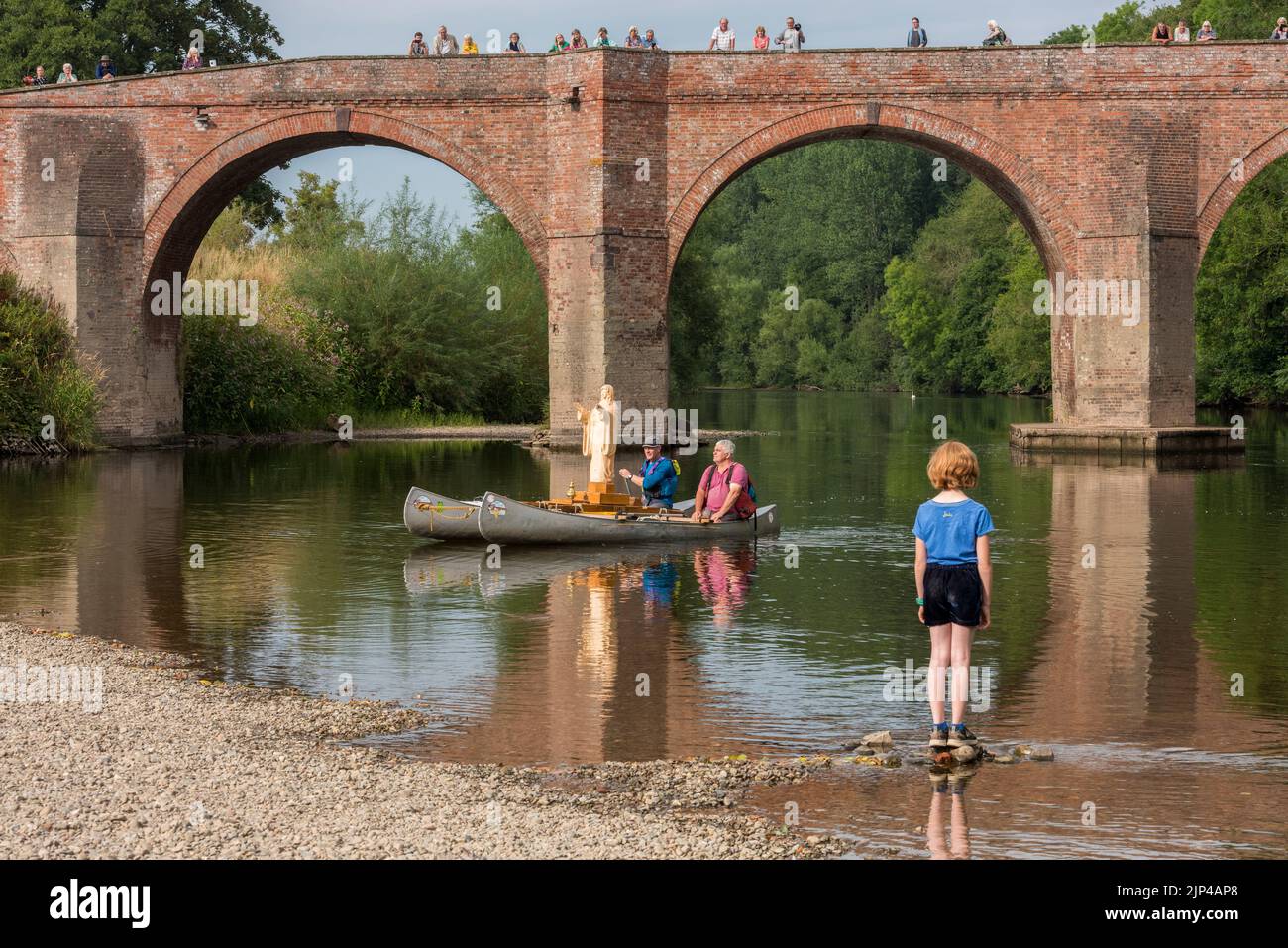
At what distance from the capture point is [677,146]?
2625 centimetres

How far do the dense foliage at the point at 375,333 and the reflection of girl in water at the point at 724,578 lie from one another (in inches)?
718

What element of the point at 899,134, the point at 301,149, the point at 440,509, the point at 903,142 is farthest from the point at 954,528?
the point at 301,149

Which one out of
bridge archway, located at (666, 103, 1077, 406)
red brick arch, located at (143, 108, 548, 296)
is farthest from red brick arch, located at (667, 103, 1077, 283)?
red brick arch, located at (143, 108, 548, 296)

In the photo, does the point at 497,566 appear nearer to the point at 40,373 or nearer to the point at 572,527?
the point at 572,527

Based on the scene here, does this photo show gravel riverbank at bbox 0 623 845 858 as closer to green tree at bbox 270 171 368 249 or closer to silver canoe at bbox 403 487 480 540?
silver canoe at bbox 403 487 480 540

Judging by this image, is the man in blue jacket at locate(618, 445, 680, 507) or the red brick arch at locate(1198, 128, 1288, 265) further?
the red brick arch at locate(1198, 128, 1288, 265)

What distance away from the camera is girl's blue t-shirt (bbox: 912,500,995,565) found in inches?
279

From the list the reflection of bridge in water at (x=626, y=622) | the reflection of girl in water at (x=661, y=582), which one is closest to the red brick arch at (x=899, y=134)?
the reflection of bridge in water at (x=626, y=622)

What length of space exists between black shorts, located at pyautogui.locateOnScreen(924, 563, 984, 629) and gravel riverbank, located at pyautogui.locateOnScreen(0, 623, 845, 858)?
0.93m

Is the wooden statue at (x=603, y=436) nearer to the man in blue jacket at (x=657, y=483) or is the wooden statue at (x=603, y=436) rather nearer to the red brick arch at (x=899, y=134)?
the man in blue jacket at (x=657, y=483)

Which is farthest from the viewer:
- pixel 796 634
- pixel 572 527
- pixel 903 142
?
pixel 903 142

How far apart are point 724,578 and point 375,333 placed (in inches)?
903
